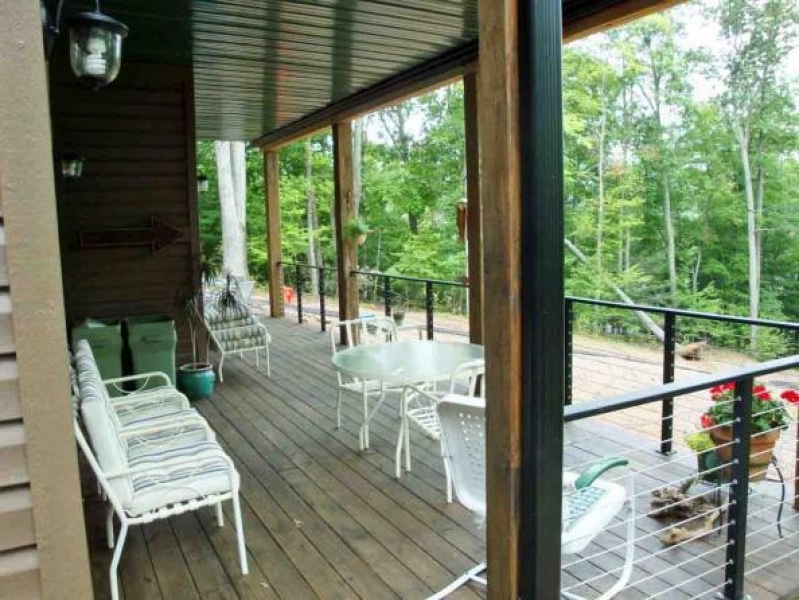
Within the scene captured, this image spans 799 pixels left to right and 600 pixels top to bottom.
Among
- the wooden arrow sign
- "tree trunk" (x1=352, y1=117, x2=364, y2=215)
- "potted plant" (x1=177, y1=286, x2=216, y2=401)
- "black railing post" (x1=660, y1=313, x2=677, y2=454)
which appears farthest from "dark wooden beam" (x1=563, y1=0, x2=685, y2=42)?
"tree trunk" (x1=352, y1=117, x2=364, y2=215)

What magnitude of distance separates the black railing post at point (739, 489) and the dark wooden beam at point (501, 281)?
974 mm

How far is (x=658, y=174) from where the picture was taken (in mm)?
15023

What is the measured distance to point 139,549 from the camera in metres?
2.61

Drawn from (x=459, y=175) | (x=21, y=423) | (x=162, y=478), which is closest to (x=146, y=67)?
(x=162, y=478)

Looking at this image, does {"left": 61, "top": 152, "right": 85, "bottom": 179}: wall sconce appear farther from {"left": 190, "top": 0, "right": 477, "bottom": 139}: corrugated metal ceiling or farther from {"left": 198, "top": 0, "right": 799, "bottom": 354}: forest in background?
{"left": 198, "top": 0, "right": 799, "bottom": 354}: forest in background

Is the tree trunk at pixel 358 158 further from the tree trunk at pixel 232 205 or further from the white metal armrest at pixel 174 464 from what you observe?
the white metal armrest at pixel 174 464

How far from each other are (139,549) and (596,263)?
14.4 meters

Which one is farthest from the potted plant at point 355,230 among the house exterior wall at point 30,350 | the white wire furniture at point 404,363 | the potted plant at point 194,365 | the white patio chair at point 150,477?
the house exterior wall at point 30,350

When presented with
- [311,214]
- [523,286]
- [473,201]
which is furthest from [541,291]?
[311,214]

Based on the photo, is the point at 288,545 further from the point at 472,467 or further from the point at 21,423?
the point at 21,423

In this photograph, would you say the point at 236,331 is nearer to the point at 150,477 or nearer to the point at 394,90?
the point at 394,90

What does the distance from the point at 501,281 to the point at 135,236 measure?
14.5 ft

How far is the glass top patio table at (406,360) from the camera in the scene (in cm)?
321

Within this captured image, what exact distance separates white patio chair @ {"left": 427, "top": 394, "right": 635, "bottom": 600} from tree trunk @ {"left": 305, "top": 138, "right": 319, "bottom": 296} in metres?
13.7
